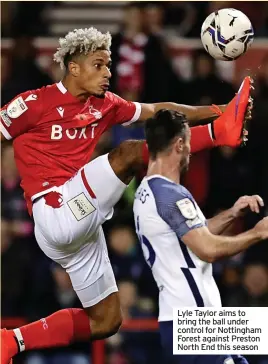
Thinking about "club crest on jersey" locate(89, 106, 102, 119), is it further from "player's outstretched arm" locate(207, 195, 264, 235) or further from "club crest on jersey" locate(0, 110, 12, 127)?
"player's outstretched arm" locate(207, 195, 264, 235)

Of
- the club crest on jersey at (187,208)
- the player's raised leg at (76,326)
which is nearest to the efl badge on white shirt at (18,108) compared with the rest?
the club crest on jersey at (187,208)

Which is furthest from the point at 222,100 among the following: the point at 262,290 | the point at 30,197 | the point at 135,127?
the point at 30,197

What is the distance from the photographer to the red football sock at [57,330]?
5.53m

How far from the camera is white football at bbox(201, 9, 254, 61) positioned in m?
5.62

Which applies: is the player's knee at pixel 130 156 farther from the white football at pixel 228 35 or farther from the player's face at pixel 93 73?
the white football at pixel 228 35

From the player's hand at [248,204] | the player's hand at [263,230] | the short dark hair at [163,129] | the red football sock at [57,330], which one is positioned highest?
the short dark hair at [163,129]

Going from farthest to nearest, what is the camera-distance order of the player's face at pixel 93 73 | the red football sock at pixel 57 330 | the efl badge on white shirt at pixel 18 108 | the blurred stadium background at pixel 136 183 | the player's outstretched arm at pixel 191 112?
1. the blurred stadium background at pixel 136 183
2. the player's outstretched arm at pixel 191 112
3. the red football sock at pixel 57 330
4. the player's face at pixel 93 73
5. the efl badge on white shirt at pixel 18 108

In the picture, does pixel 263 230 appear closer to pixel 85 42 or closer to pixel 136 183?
pixel 85 42

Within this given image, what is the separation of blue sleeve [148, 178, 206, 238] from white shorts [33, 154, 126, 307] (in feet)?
0.82

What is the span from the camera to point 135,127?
6.80 metres

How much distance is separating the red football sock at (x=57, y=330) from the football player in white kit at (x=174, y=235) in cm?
63

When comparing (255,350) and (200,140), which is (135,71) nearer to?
(200,140)

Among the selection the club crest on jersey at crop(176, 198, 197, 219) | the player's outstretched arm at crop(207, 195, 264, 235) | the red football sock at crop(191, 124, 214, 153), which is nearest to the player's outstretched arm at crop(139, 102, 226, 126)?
the red football sock at crop(191, 124, 214, 153)

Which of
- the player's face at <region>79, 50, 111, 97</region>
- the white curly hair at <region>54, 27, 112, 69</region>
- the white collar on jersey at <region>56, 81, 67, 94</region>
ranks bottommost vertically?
the white collar on jersey at <region>56, 81, 67, 94</region>
